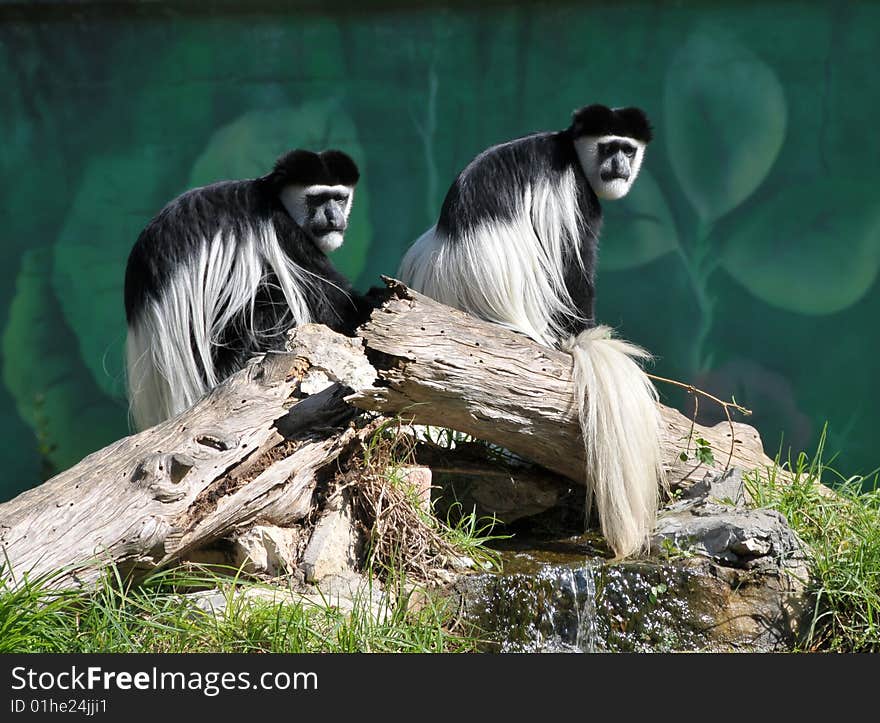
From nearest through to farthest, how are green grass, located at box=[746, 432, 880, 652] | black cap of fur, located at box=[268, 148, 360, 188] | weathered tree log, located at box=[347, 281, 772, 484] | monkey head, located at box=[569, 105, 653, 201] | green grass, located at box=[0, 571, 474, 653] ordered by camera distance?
green grass, located at box=[0, 571, 474, 653] → green grass, located at box=[746, 432, 880, 652] → weathered tree log, located at box=[347, 281, 772, 484] → black cap of fur, located at box=[268, 148, 360, 188] → monkey head, located at box=[569, 105, 653, 201]

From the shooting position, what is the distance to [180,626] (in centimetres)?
248

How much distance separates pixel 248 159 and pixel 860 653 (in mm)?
3572

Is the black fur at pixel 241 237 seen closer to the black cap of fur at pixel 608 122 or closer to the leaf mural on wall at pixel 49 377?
the black cap of fur at pixel 608 122

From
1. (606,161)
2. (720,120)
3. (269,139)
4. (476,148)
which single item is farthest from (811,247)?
(269,139)

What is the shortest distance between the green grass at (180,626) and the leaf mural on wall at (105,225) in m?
2.61

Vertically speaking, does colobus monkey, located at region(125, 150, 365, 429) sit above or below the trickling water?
above

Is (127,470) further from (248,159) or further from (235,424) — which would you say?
(248,159)

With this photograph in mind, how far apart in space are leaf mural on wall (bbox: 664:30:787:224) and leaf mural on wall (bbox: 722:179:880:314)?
0.55ft

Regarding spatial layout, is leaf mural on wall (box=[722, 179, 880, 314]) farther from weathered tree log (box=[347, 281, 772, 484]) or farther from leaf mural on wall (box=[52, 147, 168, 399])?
leaf mural on wall (box=[52, 147, 168, 399])

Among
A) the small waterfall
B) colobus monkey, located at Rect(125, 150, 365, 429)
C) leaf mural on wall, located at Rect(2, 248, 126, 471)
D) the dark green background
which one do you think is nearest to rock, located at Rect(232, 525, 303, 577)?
the small waterfall

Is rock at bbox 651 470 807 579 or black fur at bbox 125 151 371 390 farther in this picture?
black fur at bbox 125 151 371 390

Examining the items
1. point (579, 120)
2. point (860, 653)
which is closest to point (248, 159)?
point (579, 120)

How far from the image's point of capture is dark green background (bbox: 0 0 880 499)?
4766mm

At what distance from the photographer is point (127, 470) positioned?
8.69 ft
